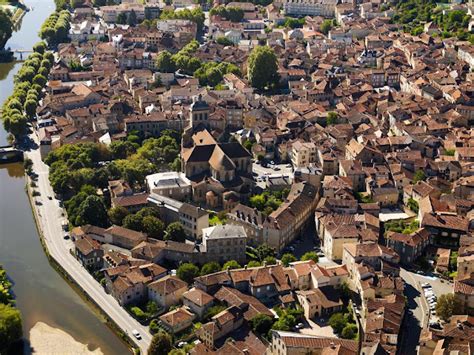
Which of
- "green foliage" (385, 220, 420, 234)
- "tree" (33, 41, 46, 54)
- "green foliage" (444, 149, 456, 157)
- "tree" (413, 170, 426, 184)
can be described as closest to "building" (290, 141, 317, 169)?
"tree" (413, 170, 426, 184)

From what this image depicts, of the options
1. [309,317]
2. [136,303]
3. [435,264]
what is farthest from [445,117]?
[136,303]

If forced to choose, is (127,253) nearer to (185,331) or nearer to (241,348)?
(185,331)

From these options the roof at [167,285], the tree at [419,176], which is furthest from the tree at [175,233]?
the tree at [419,176]

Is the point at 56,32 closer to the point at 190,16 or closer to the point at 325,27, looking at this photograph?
the point at 190,16

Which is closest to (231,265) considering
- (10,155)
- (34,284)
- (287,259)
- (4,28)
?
(287,259)

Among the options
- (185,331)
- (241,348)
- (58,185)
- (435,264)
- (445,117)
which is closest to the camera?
(241,348)

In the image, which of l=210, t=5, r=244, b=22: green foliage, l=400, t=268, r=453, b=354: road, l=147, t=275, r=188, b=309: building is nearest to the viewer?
l=400, t=268, r=453, b=354: road

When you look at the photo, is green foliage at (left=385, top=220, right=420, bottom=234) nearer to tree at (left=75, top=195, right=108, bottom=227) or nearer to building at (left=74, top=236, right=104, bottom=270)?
building at (left=74, top=236, right=104, bottom=270)

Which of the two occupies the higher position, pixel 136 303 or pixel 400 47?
pixel 400 47
